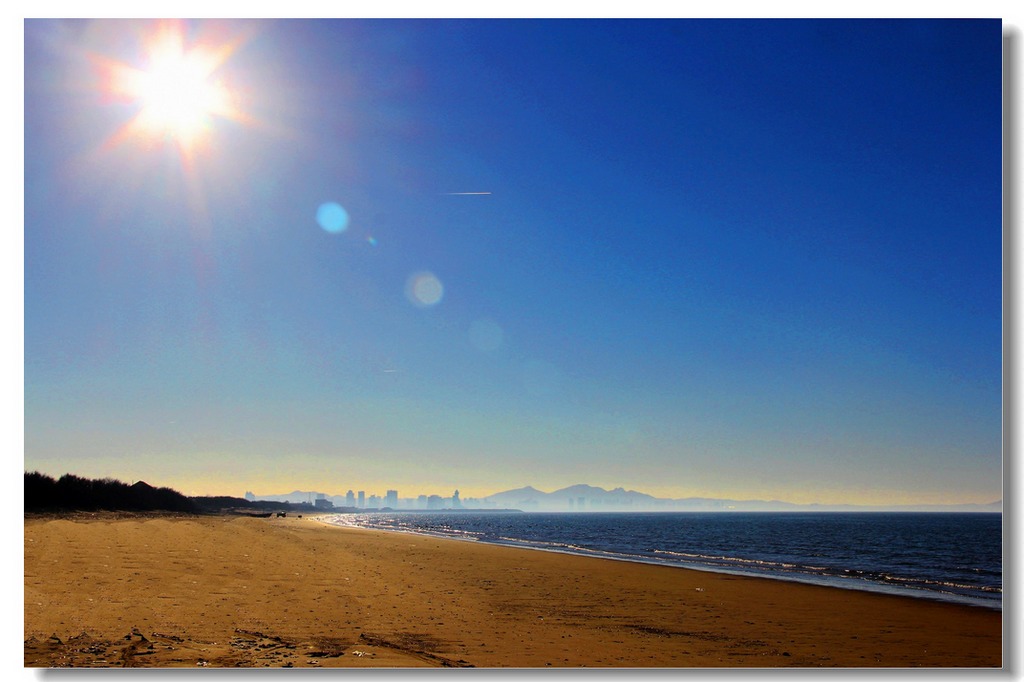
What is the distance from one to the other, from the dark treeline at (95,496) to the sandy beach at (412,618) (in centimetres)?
69

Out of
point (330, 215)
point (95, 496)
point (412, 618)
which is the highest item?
point (330, 215)

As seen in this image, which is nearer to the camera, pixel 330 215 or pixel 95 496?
pixel 330 215

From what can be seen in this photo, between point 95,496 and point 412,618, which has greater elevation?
point 412,618

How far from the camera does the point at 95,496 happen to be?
22.6m

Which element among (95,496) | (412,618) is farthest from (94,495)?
(412,618)

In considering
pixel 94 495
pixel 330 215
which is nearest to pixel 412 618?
pixel 330 215

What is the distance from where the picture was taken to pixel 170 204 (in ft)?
28.9

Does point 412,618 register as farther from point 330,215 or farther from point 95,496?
point 95,496

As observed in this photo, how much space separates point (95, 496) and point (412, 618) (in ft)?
62.6

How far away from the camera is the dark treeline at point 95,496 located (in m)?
10.3

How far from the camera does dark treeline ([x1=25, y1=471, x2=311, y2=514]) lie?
10336 millimetres

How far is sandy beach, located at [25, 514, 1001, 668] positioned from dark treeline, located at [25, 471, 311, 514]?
69cm
